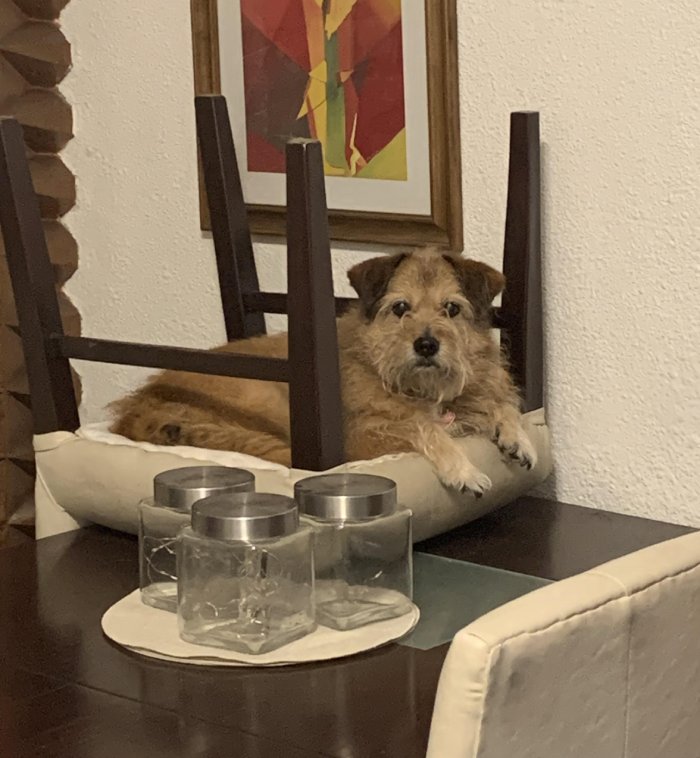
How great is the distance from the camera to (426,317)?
183 cm

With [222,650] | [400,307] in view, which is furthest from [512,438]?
[222,650]

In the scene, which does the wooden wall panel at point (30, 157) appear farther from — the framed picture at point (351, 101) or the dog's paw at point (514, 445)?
the dog's paw at point (514, 445)

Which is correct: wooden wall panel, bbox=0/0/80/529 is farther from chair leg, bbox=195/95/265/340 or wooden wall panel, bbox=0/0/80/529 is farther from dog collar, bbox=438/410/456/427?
dog collar, bbox=438/410/456/427

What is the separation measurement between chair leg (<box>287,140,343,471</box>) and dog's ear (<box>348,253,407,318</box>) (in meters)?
0.27

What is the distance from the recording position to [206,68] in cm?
224

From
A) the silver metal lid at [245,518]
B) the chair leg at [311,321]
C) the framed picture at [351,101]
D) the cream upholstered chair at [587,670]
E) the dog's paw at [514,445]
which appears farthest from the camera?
the framed picture at [351,101]

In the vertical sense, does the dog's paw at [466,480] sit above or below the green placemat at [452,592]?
above

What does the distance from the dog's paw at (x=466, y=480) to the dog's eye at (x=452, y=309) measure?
0.27m

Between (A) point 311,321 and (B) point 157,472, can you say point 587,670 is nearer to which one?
(A) point 311,321

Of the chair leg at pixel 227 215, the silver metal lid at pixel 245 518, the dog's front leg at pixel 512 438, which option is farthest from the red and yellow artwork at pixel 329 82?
the silver metal lid at pixel 245 518

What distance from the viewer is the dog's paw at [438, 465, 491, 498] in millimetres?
1654

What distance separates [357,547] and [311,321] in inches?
12.4

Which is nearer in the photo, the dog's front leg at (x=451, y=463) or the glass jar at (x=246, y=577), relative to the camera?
the glass jar at (x=246, y=577)

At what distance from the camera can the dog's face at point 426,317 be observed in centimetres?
179
